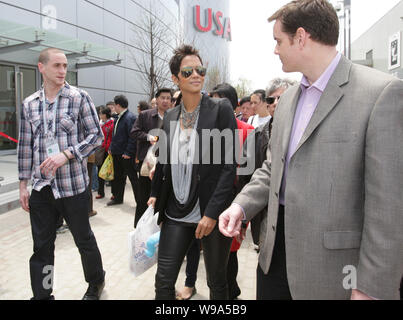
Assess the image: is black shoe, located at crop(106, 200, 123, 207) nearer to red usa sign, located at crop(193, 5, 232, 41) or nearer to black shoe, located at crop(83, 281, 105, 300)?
black shoe, located at crop(83, 281, 105, 300)

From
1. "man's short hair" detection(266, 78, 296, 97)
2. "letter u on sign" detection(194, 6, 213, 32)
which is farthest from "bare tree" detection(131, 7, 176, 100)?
"letter u on sign" detection(194, 6, 213, 32)

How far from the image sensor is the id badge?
10.2 feet

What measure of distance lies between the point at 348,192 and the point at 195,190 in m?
1.31

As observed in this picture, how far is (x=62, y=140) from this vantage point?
316 cm

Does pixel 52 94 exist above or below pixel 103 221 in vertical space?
above

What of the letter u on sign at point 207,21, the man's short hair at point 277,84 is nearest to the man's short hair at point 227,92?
the man's short hair at point 277,84

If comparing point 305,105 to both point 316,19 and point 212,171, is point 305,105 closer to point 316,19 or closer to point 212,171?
point 316,19

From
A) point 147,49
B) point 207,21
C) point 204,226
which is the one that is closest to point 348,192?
point 204,226

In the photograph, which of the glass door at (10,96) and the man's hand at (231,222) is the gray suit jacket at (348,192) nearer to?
the man's hand at (231,222)

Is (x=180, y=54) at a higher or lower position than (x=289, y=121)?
higher

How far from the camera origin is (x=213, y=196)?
2543 millimetres
